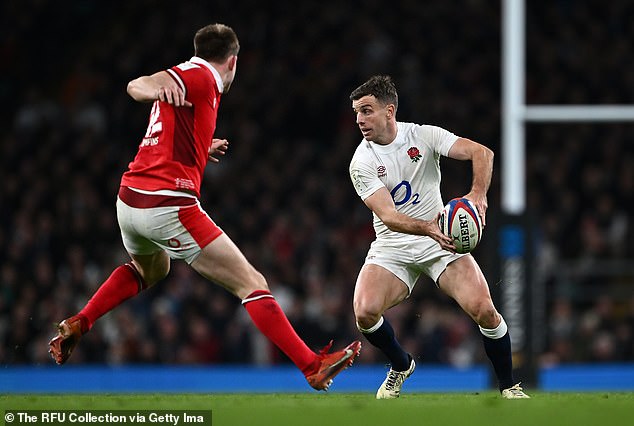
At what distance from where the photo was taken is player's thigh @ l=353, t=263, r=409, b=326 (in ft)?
20.0

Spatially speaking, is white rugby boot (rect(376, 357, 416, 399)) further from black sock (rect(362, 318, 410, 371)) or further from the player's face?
the player's face

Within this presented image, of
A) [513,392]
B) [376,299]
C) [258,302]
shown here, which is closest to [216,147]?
[258,302]

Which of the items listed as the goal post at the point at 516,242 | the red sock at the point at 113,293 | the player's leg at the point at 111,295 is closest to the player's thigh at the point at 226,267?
the player's leg at the point at 111,295

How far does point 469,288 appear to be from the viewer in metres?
5.93

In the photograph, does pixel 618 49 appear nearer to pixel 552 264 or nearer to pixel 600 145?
pixel 600 145

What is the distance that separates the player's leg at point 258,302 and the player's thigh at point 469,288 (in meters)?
0.83

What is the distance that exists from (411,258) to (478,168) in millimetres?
640

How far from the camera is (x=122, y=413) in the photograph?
15.8 ft

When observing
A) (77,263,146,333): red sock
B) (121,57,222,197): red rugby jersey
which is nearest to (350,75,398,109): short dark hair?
(121,57,222,197): red rugby jersey

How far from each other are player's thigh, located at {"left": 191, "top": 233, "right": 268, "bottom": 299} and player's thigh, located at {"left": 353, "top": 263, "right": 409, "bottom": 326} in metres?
0.87

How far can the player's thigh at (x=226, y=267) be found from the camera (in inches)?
210

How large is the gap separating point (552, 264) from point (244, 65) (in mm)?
4346

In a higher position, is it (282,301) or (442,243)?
(442,243)

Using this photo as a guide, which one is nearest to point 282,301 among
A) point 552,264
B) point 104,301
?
point 552,264
